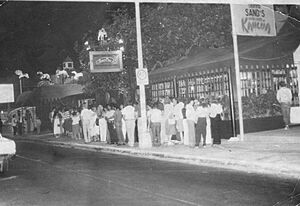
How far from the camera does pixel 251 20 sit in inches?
525

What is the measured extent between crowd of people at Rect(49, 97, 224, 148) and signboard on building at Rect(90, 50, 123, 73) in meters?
1.95

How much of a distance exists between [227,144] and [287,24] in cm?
779

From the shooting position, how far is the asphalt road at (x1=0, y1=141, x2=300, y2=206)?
6930mm

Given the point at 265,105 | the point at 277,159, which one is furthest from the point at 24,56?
the point at 277,159

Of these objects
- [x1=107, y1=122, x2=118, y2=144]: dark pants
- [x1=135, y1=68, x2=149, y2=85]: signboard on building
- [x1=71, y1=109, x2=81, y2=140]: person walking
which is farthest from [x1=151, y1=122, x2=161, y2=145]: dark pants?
[x1=71, y1=109, x2=81, y2=140]: person walking

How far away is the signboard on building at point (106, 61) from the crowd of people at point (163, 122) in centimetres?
195

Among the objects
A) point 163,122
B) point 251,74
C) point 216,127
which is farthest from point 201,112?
point 251,74

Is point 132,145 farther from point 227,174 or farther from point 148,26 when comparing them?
point 148,26

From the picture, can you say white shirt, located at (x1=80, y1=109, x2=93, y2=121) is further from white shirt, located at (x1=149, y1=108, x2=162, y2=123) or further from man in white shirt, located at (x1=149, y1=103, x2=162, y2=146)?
white shirt, located at (x1=149, y1=108, x2=162, y2=123)

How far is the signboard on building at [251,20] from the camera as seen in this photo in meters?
13.2

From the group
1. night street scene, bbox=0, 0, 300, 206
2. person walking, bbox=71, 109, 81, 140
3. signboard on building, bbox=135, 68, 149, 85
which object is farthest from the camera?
person walking, bbox=71, 109, 81, 140

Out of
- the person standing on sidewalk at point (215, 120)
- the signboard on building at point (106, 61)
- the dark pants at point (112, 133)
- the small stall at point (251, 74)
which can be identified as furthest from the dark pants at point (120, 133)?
the person standing on sidewalk at point (215, 120)

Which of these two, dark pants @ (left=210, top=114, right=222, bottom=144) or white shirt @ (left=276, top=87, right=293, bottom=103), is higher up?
white shirt @ (left=276, top=87, right=293, bottom=103)

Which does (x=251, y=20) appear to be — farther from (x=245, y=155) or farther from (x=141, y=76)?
(x=245, y=155)
